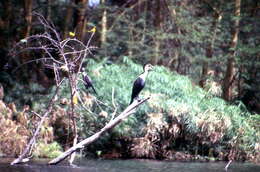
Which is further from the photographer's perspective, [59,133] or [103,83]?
[103,83]

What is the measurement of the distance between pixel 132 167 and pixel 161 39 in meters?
8.59

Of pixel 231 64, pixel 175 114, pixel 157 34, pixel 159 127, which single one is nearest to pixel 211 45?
pixel 231 64

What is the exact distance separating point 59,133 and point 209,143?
420 cm

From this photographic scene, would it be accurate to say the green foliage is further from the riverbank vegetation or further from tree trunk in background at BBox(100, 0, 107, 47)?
tree trunk in background at BBox(100, 0, 107, 47)

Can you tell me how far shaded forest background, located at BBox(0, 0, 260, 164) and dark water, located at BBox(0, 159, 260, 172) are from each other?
1464 millimetres

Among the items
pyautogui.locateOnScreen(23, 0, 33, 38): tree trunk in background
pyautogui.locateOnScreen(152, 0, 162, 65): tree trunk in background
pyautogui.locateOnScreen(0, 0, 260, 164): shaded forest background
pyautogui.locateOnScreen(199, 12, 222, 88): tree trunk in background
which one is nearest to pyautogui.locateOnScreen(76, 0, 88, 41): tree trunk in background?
pyautogui.locateOnScreen(0, 0, 260, 164): shaded forest background

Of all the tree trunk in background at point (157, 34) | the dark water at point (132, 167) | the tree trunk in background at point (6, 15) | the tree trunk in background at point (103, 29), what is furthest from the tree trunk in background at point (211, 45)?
the tree trunk in background at point (6, 15)

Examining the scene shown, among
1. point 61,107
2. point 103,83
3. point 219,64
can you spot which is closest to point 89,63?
point 103,83

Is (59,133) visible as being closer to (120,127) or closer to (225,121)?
(120,127)

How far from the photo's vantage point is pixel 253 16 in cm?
1859

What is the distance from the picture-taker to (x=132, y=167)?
10.8 meters

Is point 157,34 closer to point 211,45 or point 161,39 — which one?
point 161,39

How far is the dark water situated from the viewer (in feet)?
30.3

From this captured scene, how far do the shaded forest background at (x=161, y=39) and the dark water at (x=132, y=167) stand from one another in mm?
1464
